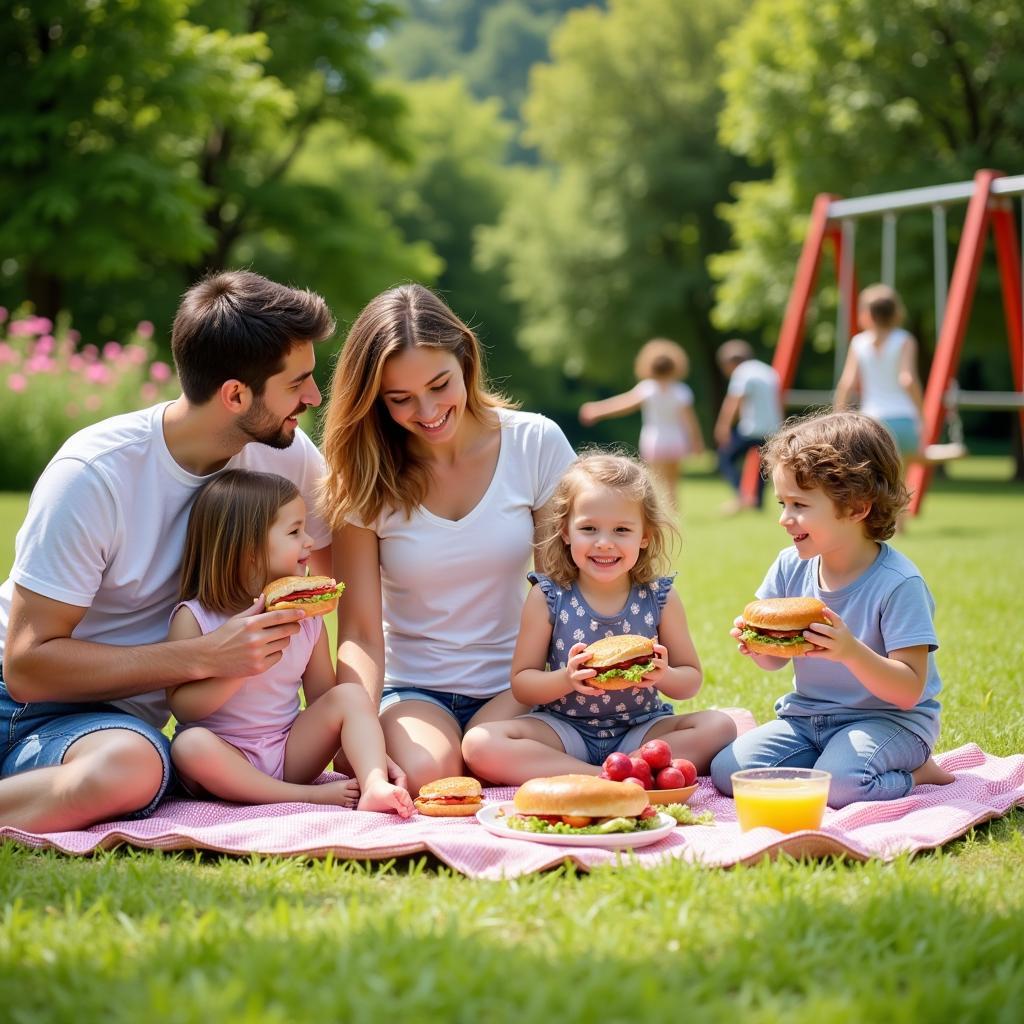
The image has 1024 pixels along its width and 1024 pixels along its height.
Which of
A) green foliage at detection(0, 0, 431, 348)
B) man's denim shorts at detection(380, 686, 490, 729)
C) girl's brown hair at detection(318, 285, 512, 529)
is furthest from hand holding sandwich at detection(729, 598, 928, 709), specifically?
green foliage at detection(0, 0, 431, 348)

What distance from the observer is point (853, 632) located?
12.9 ft

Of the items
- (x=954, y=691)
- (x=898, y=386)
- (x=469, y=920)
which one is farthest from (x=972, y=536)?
(x=469, y=920)

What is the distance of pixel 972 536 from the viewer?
1168 cm

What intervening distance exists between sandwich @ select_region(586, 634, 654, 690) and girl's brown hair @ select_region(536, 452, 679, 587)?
0.45 meters

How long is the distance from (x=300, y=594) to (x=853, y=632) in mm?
1624

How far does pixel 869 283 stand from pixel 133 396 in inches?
522

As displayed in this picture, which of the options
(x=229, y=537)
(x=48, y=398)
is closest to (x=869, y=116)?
(x=48, y=398)

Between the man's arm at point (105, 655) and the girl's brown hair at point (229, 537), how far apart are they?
0.18m

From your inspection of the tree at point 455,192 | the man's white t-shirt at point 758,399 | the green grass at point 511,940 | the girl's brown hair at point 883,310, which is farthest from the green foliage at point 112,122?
the green grass at point 511,940

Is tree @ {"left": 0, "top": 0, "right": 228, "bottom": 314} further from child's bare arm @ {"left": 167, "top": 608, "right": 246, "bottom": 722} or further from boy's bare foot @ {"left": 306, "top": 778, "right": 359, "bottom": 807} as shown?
boy's bare foot @ {"left": 306, "top": 778, "right": 359, "bottom": 807}

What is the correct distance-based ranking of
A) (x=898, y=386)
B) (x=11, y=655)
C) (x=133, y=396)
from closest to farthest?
(x=11, y=655)
(x=898, y=386)
(x=133, y=396)

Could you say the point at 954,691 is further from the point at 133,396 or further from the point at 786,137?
the point at 786,137

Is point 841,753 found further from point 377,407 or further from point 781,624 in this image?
point 377,407

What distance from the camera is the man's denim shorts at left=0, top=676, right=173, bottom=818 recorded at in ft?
11.8
